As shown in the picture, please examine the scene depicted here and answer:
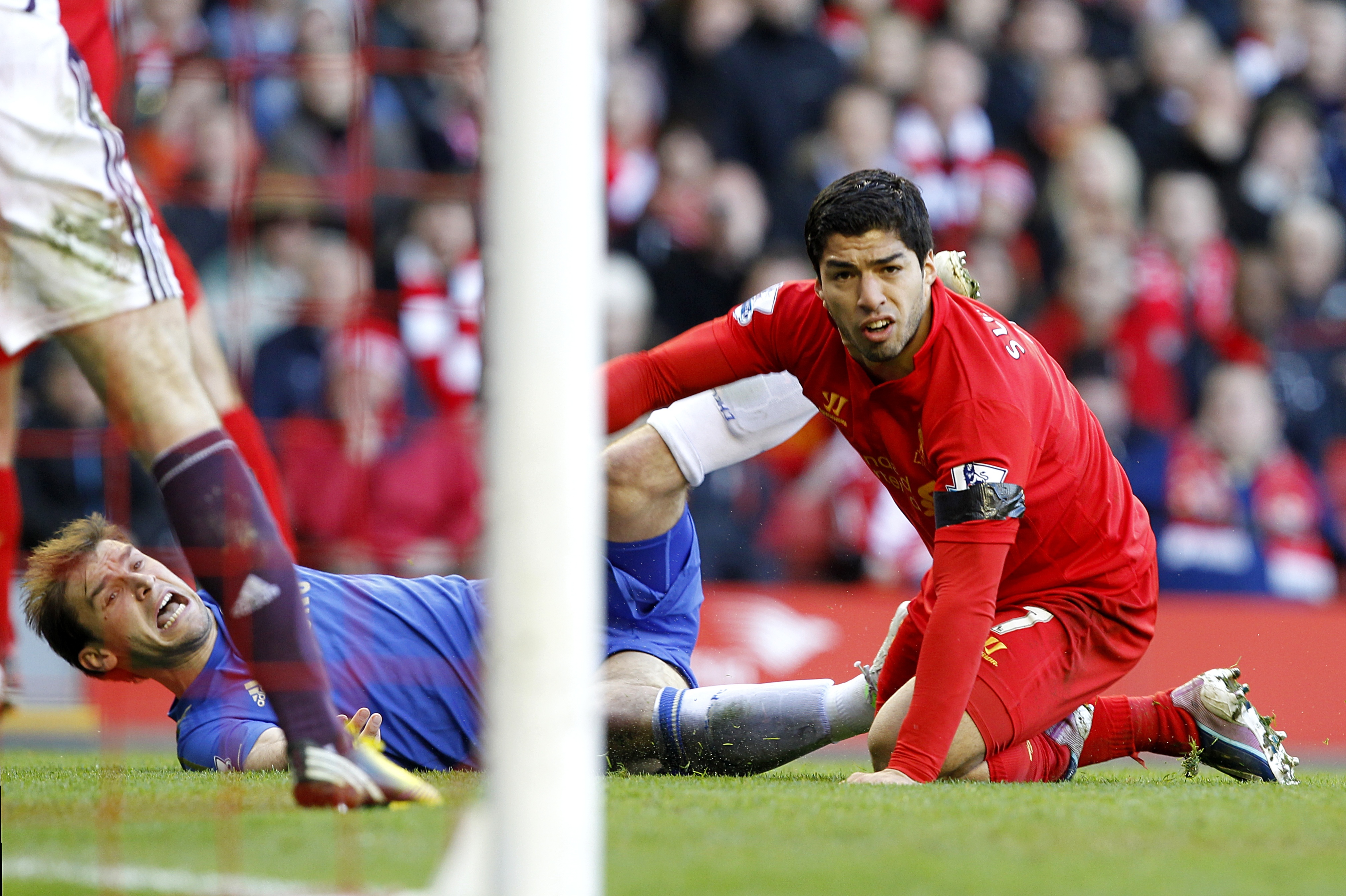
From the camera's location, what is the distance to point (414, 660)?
12.0 feet

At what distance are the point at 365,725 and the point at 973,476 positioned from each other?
4.86 ft

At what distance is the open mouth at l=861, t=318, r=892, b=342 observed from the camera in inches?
126

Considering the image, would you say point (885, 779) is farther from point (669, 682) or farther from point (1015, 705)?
point (669, 682)

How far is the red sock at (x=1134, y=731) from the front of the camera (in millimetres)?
3807

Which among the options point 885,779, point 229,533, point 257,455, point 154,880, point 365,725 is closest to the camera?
point 154,880

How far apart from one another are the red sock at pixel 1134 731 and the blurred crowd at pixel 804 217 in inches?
70.9

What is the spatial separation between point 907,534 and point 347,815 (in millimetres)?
4218

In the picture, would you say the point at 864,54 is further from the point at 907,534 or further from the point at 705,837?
the point at 705,837

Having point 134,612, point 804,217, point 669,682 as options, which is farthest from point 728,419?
point 804,217

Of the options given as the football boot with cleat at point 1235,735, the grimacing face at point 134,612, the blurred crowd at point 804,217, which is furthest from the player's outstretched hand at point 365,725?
the football boot with cleat at point 1235,735

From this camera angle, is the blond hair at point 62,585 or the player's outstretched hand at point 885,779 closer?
the player's outstretched hand at point 885,779

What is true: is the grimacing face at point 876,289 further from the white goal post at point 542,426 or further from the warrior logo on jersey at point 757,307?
the white goal post at point 542,426

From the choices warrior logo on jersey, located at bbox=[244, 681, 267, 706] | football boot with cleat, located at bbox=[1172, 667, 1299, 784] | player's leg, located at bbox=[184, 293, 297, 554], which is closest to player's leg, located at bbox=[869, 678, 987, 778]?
football boot with cleat, located at bbox=[1172, 667, 1299, 784]

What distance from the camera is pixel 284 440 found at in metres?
5.32
